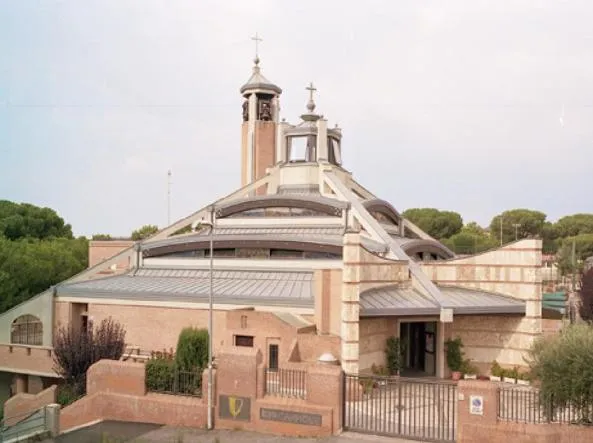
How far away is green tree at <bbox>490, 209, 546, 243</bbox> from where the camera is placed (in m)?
103

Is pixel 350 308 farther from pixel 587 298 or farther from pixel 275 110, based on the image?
pixel 587 298

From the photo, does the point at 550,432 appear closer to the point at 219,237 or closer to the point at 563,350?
the point at 563,350

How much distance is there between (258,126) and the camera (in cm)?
4412

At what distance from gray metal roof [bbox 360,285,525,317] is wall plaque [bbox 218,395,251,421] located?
6605 mm

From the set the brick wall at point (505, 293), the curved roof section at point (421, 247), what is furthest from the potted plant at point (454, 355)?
the curved roof section at point (421, 247)

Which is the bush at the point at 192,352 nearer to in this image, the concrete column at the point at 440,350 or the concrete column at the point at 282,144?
the concrete column at the point at 440,350

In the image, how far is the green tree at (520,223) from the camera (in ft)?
338

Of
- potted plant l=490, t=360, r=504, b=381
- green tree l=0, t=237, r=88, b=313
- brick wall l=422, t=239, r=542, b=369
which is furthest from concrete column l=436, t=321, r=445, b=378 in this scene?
green tree l=0, t=237, r=88, b=313

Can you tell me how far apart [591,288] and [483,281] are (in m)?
16.3

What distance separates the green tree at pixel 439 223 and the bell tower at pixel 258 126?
186 ft

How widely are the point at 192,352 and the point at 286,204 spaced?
14.4 m

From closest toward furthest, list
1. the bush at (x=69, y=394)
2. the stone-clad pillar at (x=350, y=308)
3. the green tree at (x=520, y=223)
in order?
1. the stone-clad pillar at (x=350, y=308)
2. the bush at (x=69, y=394)
3. the green tree at (x=520, y=223)

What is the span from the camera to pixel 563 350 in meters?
16.7

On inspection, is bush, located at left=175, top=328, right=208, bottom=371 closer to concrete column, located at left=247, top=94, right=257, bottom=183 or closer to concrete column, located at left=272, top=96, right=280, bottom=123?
concrete column, located at left=247, top=94, right=257, bottom=183
